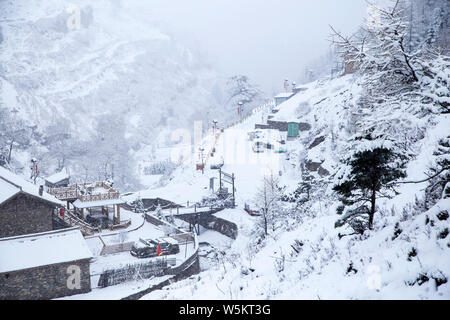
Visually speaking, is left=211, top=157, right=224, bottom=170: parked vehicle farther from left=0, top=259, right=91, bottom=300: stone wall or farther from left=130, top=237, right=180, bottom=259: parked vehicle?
left=0, top=259, right=91, bottom=300: stone wall

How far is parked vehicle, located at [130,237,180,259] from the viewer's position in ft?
75.3

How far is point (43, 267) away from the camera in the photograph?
57.2ft

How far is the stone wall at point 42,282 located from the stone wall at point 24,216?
573 centimetres

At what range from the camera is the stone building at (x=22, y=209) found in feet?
69.5

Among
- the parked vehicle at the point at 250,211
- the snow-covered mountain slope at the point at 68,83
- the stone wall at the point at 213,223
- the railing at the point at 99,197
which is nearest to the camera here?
the railing at the point at 99,197

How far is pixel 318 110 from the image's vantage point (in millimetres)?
56344

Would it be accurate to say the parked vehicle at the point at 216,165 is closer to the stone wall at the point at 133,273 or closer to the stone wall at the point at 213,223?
the stone wall at the point at 213,223

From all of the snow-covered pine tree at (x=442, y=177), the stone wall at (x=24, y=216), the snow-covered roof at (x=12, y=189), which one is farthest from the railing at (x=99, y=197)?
the snow-covered pine tree at (x=442, y=177)

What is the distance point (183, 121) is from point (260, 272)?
Result: 19285cm

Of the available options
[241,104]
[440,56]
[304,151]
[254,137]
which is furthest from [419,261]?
[241,104]

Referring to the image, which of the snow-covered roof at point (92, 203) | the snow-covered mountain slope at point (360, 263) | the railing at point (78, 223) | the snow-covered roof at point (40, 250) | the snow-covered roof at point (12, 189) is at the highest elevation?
the snow-covered mountain slope at point (360, 263)

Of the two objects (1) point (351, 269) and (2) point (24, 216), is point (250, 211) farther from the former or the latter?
(1) point (351, 269)

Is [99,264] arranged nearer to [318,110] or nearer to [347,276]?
[347,276]

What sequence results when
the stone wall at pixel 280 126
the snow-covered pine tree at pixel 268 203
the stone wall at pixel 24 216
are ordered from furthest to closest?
the stone wall at pixel 280 126 < the snow-covered pine tree at pixel 268 203 < the stone wall at pixel 24 216
